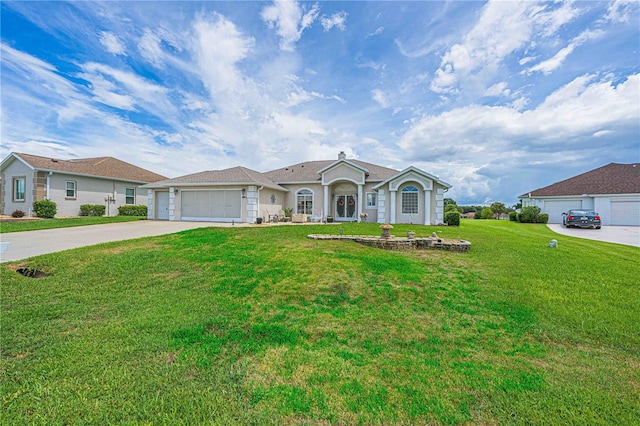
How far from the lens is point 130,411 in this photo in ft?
7.89

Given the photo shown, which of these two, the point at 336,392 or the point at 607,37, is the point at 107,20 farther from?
the point at 607,37

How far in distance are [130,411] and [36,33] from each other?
15.2 meters

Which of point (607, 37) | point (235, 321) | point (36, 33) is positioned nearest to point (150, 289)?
point (235, 321)

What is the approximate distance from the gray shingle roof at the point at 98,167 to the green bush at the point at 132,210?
2.54m

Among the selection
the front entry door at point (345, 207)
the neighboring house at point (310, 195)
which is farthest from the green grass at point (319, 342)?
the front entry door at point (345, 207)

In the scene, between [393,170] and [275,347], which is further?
[393,170]

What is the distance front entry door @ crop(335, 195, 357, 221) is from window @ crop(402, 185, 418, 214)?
13.3 feet

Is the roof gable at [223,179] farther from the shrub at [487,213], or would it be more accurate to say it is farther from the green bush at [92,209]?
the shrub at [487,213]

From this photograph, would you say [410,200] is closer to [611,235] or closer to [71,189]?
[611,235]

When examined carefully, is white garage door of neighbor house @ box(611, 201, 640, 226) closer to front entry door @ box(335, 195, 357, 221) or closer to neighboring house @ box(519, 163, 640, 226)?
neighboring house @ box(519, 163, 640, 226)

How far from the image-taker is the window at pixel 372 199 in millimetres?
20375

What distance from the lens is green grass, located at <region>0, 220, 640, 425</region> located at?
2525mm

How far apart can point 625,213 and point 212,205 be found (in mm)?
34080

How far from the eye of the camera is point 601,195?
2308cm
